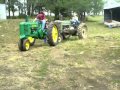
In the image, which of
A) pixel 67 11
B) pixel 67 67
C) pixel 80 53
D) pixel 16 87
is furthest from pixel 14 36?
pixel 67 11

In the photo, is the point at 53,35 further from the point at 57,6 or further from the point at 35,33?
the point at 57,6

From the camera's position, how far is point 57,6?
40.3 m

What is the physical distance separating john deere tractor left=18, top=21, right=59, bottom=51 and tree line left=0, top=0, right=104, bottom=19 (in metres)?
18.6

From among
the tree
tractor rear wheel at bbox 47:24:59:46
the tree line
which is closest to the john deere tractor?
tractor rear wheel at bbox 47:24:59:46

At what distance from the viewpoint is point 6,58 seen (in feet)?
40.2

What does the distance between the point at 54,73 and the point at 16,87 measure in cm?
162

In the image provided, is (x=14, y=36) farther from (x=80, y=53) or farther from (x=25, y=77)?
(x=25, y=77)

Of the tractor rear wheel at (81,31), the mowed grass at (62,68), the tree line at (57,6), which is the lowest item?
the mowed grass at (62,68)

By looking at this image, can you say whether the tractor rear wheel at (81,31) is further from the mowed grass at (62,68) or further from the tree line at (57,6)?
the tree line at (57,6)

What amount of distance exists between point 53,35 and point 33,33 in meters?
0.97

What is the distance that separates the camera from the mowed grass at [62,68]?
8.26m

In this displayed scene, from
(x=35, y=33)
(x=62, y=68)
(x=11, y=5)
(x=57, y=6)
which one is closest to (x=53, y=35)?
(x=35, y=33)

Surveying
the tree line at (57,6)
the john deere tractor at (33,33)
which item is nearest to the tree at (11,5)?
the tree line at (57,6)

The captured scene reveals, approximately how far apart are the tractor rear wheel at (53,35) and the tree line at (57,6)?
18.4 metres
